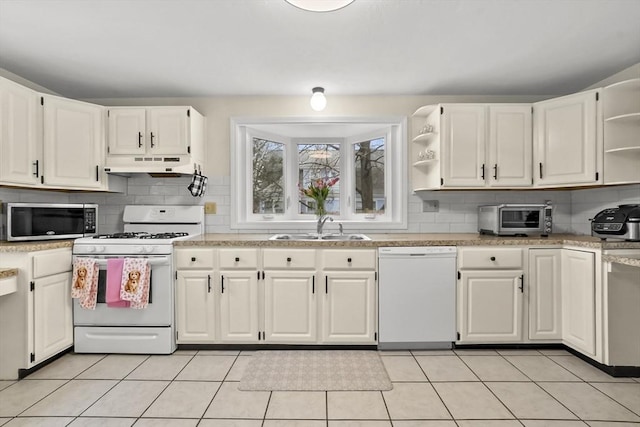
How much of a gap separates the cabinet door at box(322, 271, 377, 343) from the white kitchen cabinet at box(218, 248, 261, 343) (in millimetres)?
552

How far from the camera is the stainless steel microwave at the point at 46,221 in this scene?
2492 mm

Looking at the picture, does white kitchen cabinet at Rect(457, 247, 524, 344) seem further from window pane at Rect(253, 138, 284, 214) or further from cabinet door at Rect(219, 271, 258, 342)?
window pane at Rect(253, 138, 284, 214)

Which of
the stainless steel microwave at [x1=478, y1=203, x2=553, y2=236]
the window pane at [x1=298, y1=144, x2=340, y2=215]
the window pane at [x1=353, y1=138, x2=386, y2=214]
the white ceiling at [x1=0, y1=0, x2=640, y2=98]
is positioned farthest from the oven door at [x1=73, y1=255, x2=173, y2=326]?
the stainless steel microwave at [x1=478, y1=203, x2=553, y2=236]

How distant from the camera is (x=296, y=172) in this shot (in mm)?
3701

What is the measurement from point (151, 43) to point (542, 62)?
2.83 metres

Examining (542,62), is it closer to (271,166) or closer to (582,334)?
(582,334)

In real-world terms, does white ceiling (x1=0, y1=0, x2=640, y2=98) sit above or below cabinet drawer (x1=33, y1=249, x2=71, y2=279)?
above

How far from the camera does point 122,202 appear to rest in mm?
Answer: 3395

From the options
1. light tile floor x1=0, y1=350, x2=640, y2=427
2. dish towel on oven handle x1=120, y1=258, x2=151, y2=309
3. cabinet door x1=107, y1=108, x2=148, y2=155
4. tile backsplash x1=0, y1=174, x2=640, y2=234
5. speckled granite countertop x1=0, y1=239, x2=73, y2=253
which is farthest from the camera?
tile backsplash x1=0, y1=174, x2=640, y2=234

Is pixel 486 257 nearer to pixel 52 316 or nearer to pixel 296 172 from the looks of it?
pixel 296 172

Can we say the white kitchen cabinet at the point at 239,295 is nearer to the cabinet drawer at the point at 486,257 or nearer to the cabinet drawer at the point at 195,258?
the cabinet drawer at the point at 195,258

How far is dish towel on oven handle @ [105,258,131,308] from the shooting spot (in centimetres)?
258

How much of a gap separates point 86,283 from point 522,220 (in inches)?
136

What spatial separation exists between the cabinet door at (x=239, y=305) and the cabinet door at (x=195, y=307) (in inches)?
3.7
